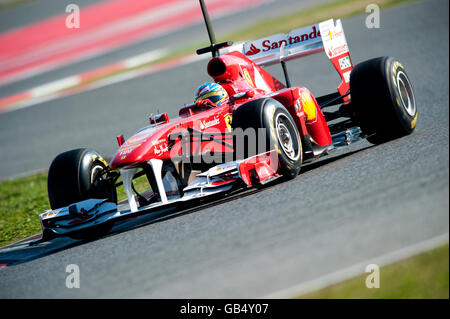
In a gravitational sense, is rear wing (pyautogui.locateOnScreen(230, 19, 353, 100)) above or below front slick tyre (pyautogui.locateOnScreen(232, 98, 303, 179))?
above

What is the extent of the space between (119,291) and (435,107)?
261 inches

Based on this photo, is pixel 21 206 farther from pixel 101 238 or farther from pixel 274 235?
pixel 274 235

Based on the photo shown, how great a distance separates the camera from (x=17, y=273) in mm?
6277

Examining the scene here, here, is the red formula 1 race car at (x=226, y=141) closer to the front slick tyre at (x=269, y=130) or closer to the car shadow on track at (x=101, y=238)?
the front slick tyre at (x=269, y=130)

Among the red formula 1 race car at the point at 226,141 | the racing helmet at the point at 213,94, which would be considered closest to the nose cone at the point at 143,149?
the red formula 1 race car at the point at 226,141

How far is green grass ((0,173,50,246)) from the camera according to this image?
855cm

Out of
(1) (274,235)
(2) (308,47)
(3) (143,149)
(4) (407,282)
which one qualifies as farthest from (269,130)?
(4) (407,282)

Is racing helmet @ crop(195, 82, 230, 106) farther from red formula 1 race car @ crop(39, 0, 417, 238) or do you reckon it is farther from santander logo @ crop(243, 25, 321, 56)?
santander logo @ crop(243, 25, 321, 56)

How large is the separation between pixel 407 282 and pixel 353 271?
14.4 inches

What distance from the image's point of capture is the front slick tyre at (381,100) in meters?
7.57

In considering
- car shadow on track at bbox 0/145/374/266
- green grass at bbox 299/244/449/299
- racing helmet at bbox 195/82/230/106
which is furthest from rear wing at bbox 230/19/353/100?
green grass at bbox 299/244/449/299

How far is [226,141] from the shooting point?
7.06 meters

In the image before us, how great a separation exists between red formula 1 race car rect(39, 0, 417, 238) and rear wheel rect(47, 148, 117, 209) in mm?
10

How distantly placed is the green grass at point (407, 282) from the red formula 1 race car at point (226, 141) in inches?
92.7
